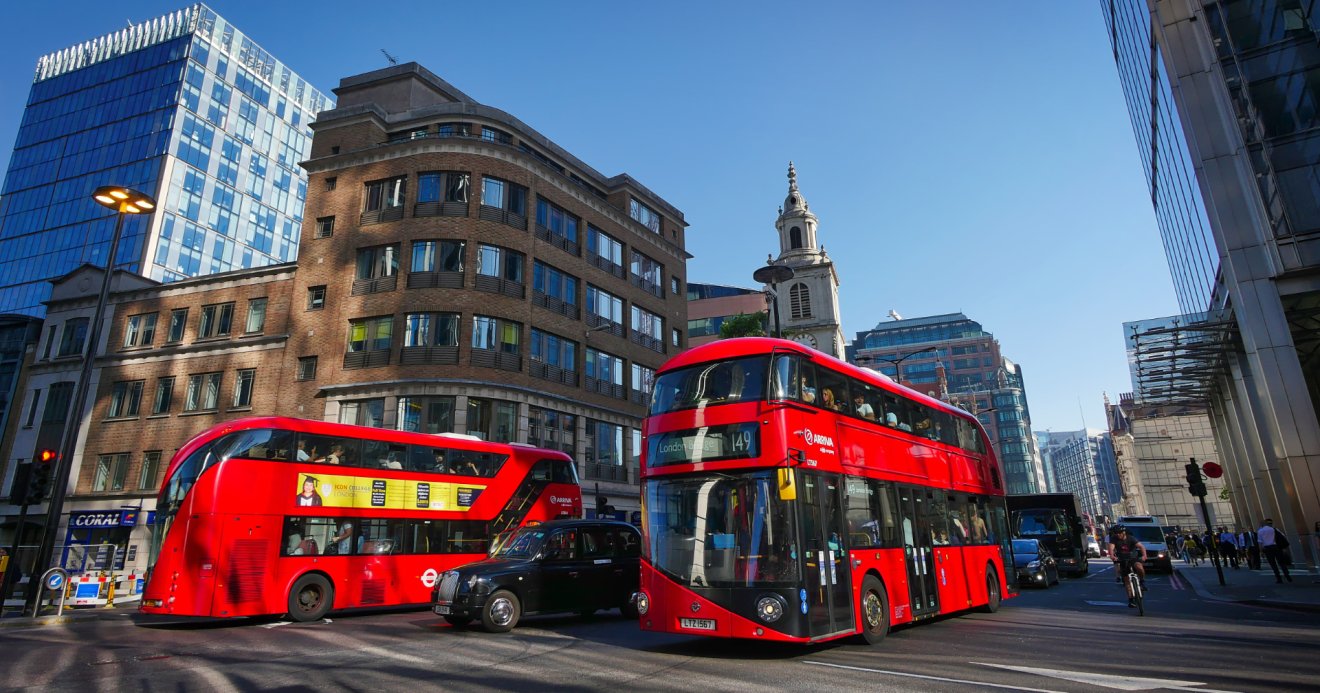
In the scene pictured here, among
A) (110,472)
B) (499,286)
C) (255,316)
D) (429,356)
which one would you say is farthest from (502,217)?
(110,472)

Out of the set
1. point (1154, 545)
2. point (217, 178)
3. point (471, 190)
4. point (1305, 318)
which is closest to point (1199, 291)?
point (1305, 318)

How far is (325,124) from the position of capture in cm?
3431

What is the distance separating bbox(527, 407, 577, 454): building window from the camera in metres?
30.1

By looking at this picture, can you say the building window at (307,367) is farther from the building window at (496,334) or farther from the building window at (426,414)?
the building window at (496,334)

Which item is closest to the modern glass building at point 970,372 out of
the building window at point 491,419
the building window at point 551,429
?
the building window at point 551,429

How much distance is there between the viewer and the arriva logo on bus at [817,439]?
30.8ft

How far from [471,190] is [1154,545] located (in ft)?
106

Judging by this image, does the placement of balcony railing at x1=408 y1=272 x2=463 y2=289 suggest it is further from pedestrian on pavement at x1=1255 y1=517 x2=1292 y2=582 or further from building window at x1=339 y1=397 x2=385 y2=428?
pedestrian on pavement at x1=1255 y1=517 x2=1292 y2=582

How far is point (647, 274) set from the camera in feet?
135

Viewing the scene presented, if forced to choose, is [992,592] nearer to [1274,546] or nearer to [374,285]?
[1274,546]

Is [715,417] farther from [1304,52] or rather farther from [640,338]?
[640,338]

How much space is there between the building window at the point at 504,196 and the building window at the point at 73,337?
79.6ft

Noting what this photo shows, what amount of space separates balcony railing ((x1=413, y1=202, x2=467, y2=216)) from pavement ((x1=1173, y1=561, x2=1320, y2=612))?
28824 millimetres

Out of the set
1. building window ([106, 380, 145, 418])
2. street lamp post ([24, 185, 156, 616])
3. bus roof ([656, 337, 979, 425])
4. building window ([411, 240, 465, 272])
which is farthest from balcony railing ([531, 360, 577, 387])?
bus roof ([656, 337, 979, 425])
